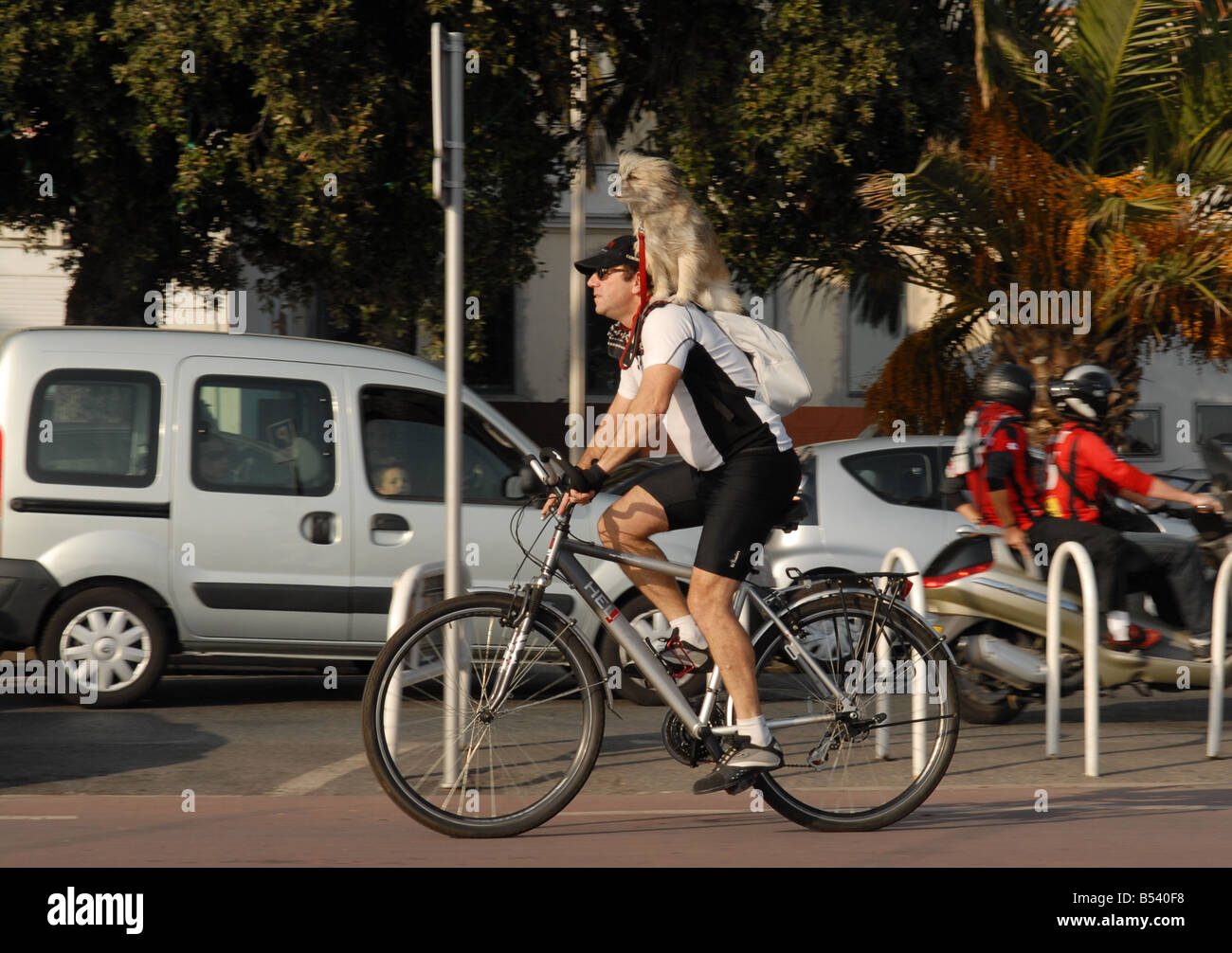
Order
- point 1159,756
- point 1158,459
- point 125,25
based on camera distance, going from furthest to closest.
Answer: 1. point 1158,459
2. point 125,25
3. point 1159,756

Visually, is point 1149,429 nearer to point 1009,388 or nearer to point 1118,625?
point 1009,388

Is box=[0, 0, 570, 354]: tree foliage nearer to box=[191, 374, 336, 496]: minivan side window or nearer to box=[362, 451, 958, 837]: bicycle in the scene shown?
box=[191, 374, 336, 496]: minivan side window

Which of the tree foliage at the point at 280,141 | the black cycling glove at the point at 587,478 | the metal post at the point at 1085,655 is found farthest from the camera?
the tree foliage at the point at 280,141

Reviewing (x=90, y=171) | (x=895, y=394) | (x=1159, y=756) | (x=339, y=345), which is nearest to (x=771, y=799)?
(x=1159, y=756)

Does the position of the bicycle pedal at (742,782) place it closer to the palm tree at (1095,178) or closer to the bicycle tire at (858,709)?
the bicycle tire at (858,709)

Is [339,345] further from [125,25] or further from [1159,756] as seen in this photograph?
[1159,756]

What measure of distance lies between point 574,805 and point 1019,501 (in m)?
3.10

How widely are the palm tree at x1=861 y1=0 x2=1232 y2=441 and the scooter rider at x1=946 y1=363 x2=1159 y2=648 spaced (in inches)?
168

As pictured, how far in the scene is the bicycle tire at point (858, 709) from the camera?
4918 millimetres

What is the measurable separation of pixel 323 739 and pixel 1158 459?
2005cm

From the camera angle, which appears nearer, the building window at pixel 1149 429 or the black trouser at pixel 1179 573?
the black trouser at pixel 1179 573

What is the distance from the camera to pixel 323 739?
7.29m

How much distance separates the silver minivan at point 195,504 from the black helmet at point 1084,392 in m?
2.19

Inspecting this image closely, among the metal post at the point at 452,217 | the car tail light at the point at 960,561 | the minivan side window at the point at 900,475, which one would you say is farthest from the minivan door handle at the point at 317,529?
the minivan side window at the point at 900,475
